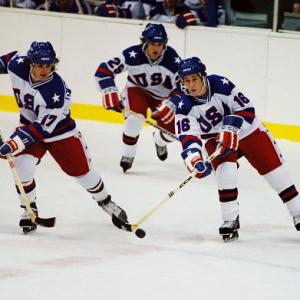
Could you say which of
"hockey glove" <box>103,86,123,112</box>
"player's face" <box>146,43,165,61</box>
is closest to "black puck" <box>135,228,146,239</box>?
"hockey glove" <box>103,86,123,112</box>

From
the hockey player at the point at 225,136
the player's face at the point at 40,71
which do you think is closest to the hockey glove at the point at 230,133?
the hockey player at the point at 225,136

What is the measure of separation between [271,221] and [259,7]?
2.80m

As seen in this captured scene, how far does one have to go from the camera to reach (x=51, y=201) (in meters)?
6.76

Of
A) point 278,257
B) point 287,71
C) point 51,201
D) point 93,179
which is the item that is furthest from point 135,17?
point 278,257

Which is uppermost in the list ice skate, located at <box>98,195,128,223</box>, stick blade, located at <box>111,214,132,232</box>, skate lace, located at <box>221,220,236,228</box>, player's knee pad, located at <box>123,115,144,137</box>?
skate lace, located at <box>221,220,236,228</box>

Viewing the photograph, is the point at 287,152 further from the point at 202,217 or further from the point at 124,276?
the point at 124,276

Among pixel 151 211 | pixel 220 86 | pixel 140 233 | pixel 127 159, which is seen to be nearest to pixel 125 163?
pixel 127 159

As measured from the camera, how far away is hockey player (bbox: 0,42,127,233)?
569 cm

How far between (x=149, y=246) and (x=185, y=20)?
3.46m

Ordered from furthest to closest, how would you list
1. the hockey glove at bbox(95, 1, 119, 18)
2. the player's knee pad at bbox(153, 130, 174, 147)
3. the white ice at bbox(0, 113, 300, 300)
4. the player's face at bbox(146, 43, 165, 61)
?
the hockey glove at bbox(95, 1, 119, 18) → the player's knee pad at bbox(153, 130, 174, 147) → the player's face at bbox(146, 43, 165, 61) → the white ice at bbox(0, 113, 300, 300)

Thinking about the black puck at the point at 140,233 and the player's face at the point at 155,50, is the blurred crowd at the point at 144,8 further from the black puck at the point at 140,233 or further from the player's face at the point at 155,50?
the black puck at the point at 140,233

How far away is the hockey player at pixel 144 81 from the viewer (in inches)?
286

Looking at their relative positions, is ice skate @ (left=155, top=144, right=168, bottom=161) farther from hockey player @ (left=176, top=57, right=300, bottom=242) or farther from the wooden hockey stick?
hockey player @ (left=176, top=57, right=300, bottom=242)

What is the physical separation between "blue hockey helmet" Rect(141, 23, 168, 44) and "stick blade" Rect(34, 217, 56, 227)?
173 cm
